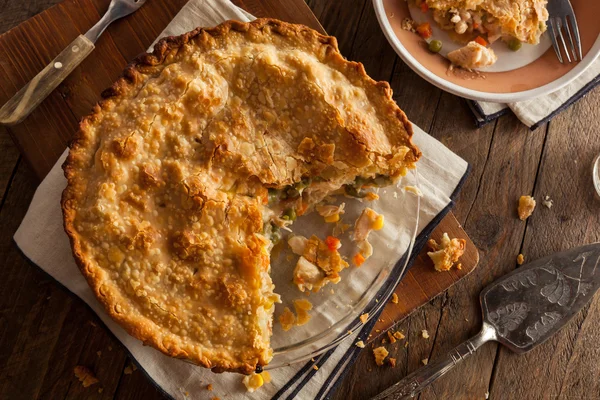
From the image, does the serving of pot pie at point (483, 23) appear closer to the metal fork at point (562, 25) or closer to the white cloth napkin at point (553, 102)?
the metal fork at point (562, 25)

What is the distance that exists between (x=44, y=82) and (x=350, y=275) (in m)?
1.66

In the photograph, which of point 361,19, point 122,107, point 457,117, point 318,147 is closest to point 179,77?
point 122,107

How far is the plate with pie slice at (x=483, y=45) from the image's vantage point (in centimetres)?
317

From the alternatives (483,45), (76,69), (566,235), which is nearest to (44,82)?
(76,69)

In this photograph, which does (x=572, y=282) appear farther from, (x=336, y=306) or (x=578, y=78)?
(x=336, y=306)

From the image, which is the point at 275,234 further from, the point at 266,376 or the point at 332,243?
the point at 266,376

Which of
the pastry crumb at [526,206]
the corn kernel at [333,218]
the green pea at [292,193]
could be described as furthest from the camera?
the pastry crumb at [526,206]

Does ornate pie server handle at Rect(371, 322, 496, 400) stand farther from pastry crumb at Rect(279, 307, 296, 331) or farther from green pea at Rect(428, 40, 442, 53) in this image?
green pea at Rect(428, 40, 442, 53)

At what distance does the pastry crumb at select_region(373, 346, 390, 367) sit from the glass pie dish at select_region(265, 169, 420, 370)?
39cm

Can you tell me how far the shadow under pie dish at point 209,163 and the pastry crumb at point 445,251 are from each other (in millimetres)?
621

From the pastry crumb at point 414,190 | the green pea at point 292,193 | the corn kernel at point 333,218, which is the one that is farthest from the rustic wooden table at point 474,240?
the green pea at point 292,193

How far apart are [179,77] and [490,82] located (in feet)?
5.21

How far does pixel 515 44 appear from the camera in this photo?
3.29 m

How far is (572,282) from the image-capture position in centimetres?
334
